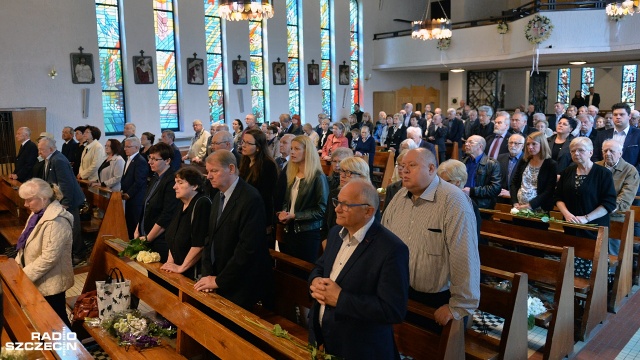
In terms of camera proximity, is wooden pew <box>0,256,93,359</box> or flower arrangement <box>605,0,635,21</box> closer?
wooden pew <box>0,256,93,359</box>

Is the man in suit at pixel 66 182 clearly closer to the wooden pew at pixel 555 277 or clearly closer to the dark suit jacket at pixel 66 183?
the dark suit jacket at pixel 66 183

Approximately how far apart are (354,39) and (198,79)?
652 centimetres

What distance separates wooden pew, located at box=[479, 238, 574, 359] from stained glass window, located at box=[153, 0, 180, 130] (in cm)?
1164

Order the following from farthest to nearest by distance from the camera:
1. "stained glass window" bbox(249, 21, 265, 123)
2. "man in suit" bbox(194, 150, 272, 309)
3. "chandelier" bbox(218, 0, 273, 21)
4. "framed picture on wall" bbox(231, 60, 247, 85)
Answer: "stained glass window" bbox(249, 21, 265, 123) < "framed picture on wall" bbox(231, 60, 247, 85) < "chandelier" bbox(218, 0, 273, 21) < "man in suit" bbox(194, 150, 272, 309)

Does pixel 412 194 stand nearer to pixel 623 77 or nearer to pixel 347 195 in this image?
pixel 347 195

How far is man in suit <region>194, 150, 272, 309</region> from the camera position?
3182 millimetres

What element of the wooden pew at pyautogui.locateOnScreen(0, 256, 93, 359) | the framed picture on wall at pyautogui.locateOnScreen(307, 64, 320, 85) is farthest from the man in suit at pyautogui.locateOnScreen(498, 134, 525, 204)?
the framed picture on wall at pyautogui.locateOnScreen(307, 64, 320, 85)

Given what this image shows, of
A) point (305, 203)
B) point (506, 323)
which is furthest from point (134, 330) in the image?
point (506, 323)

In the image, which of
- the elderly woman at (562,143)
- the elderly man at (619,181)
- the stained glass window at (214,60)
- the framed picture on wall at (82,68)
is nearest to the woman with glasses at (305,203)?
the elderly man at (619,181)

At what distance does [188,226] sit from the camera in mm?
3582

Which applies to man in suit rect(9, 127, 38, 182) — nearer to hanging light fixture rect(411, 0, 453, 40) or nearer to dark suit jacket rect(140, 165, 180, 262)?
dark suit jacket rect(140, 165, 180, 262)

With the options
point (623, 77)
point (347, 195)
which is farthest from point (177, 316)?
point (623, 77)

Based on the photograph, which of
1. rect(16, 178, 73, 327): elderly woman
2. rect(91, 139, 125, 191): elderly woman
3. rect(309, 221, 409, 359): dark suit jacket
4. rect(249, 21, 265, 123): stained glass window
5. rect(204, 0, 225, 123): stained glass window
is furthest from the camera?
rect(249, 21, 265, 123): stained glass window

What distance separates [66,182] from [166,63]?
8928 millimetres
